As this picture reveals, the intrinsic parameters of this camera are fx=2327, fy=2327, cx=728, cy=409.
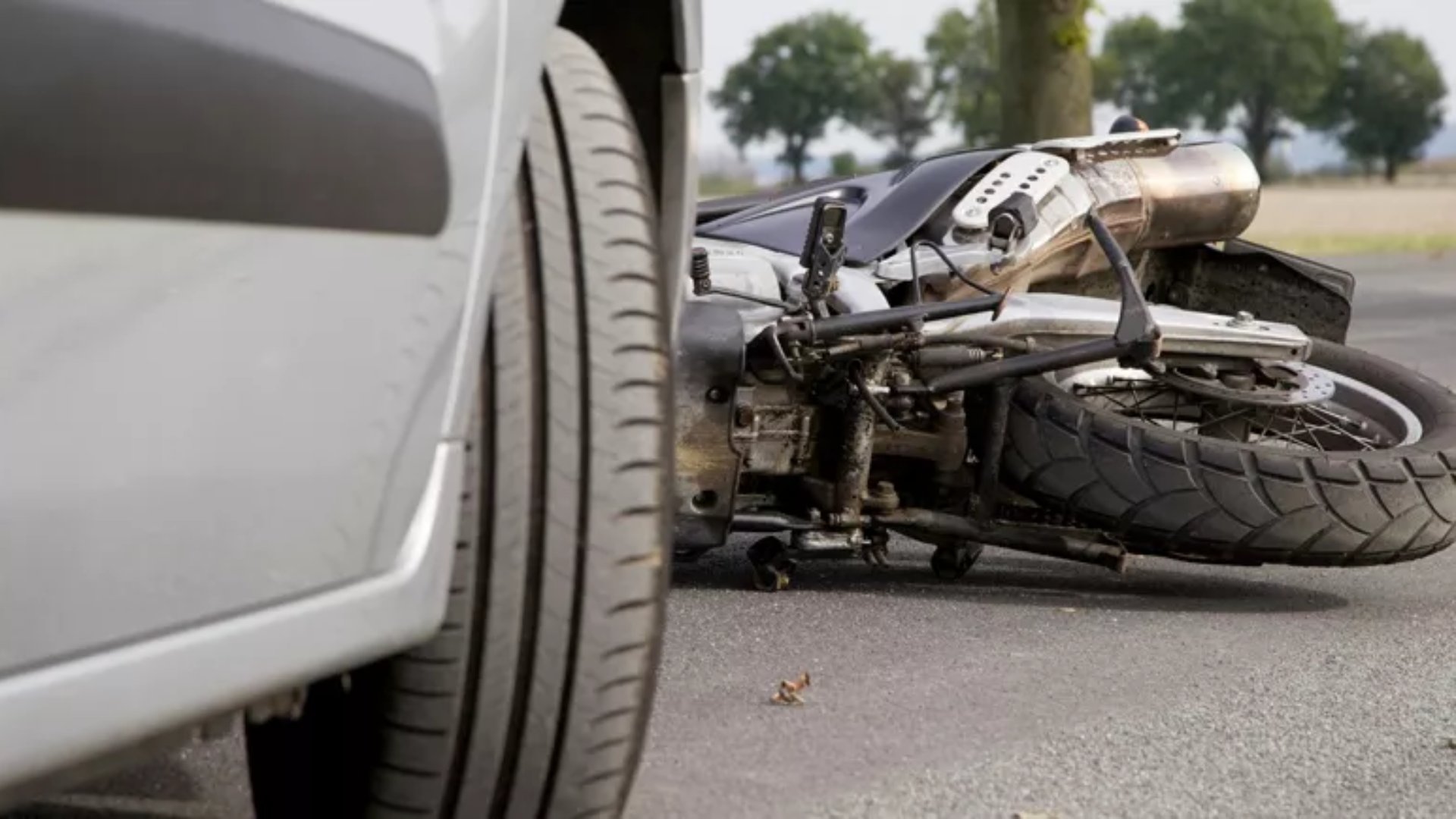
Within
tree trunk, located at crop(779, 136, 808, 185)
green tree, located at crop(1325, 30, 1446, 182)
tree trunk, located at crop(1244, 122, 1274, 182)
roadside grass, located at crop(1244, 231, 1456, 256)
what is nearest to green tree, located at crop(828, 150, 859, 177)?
tree trunk, located at crop(779, 136, 808, 185)

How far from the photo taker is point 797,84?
10938cm

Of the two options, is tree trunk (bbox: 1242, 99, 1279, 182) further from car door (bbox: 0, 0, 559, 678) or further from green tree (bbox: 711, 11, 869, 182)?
car door (bbox: 0, 0, 559, 678)

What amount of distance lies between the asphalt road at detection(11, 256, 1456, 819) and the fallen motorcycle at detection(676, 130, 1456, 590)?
0.17 m

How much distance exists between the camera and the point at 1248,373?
5191mm

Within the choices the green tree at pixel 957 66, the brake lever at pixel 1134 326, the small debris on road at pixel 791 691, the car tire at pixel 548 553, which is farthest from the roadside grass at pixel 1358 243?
the green tree at pixel 957 66

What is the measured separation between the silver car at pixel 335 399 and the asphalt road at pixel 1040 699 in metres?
0.74

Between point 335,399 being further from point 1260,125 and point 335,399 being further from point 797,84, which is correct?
point 1260,125

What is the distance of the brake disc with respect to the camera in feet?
16.6

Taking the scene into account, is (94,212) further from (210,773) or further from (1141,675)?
(1141,675)

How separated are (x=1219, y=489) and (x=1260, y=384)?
642 millimetres

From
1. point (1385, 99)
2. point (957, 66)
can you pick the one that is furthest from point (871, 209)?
point (1385, 99)

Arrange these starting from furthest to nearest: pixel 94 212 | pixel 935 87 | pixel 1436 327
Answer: pixel 935 87 < pixel 1436 327 < pixel 94 212

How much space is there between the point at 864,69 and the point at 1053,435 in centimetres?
10979

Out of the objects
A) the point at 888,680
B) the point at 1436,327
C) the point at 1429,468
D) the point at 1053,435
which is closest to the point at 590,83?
the point at 888,680
